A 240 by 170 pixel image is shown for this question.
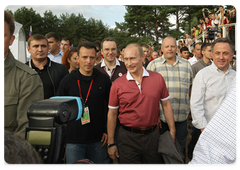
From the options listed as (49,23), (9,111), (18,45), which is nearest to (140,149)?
(9,111)

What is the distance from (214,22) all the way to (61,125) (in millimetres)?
8360

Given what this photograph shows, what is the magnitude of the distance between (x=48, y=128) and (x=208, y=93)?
199 cm

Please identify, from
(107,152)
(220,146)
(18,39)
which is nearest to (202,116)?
(107,152)

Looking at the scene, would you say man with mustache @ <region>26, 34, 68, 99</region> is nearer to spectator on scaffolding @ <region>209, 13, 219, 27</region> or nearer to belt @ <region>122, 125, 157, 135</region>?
belt @ <region>122, 125, 157, 135</region>

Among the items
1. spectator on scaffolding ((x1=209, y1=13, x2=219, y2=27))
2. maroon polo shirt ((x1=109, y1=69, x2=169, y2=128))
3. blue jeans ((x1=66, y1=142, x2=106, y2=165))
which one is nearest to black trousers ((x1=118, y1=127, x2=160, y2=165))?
maroon polo shirt ((x1=109, y1=69, x2=169, y2=128))

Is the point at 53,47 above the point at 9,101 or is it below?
above

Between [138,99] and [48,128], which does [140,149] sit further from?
[48,128]

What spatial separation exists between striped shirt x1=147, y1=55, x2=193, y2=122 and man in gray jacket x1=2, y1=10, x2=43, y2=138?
194 cm

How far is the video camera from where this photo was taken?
74 cm

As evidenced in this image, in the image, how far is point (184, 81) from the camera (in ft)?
9.34

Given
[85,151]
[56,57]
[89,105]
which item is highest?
[56,57]

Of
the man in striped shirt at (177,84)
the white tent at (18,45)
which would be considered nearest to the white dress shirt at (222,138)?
the man in striped shirt at (177,84)

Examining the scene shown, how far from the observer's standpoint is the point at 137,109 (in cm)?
207

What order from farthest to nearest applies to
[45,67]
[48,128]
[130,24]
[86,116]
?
[130,24], [45,67], [86,116], [48,128]
